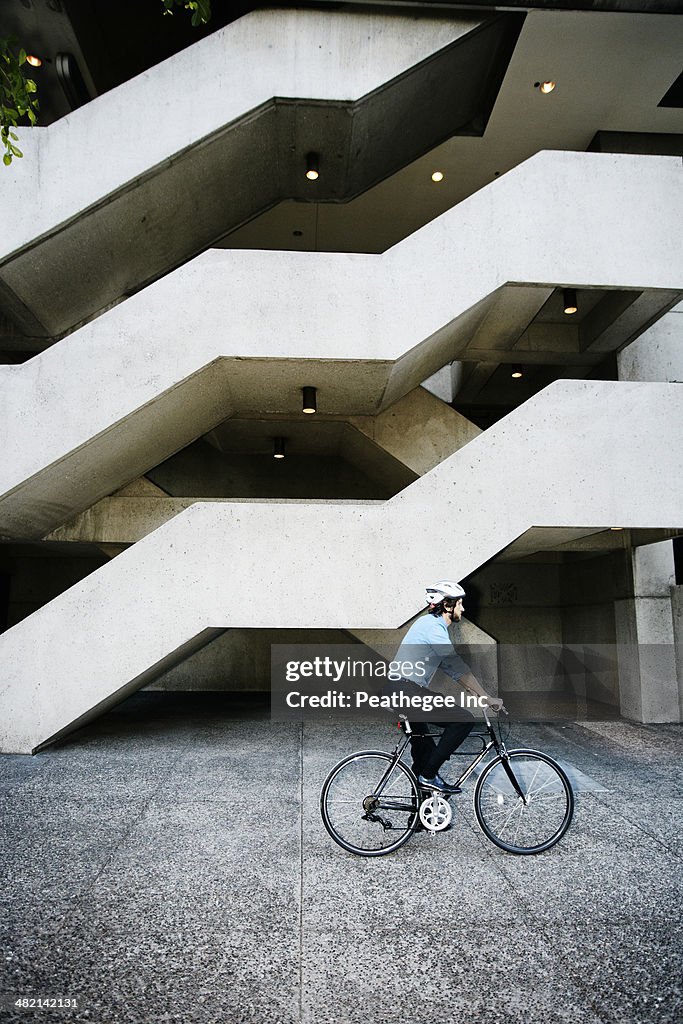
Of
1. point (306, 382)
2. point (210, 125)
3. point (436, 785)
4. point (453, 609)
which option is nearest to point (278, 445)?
point (306, 382)

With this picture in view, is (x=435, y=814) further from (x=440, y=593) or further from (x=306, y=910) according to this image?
(x=440, y=593)

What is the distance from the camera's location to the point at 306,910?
12.5 feet

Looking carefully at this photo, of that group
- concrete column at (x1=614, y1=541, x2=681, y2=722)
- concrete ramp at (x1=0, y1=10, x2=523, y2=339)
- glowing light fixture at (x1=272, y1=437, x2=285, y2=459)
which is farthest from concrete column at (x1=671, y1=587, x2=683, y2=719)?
concrete ramp at (x1=0, y1=10, x2=523, y2=339)

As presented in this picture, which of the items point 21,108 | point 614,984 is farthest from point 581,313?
point 614,984

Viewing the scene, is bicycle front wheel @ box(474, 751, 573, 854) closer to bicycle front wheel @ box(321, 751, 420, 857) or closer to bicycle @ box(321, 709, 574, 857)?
bicycle @ box(321, 709, 574, 857)

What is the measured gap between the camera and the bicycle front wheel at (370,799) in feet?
14.7

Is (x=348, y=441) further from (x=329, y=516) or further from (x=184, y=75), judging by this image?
(x=184, y=75)

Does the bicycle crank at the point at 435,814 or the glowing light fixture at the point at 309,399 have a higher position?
the glowing light fixture at the point at 309,399

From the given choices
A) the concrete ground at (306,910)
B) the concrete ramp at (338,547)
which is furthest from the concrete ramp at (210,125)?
the concrete ground at (306,910)

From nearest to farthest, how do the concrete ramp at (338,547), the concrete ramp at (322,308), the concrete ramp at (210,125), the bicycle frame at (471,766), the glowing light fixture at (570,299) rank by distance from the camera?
1. the bicycle frame at (471,766)
2. the concrete ramp at (338,547)
3. the concrete ramp at (322,308)
4. the concrete ramp at (210,125)
5. the glowing light fixture at (570,299)

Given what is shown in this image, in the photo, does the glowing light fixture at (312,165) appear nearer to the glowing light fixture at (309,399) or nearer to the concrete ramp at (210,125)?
the concrete ramp at (210,125)

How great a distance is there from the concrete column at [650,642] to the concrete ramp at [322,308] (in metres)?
3.97

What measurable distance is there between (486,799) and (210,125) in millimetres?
7983

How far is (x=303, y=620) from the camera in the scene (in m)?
7.79
